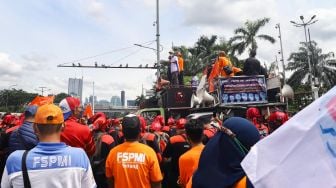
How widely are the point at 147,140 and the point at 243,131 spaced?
3.33 m

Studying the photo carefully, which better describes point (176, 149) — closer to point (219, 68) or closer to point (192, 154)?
point (192, 154)

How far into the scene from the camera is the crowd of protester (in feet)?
7.50

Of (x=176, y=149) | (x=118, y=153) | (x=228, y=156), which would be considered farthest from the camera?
(x=176, y=149)

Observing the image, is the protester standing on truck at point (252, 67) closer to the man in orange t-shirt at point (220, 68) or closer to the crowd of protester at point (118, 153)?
the man in orange t-shirt at point (220, 68)

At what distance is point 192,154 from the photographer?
3.71 m

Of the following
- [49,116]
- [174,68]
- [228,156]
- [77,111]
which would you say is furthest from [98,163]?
[174,68]

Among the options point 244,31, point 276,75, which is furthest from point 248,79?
point 244,31

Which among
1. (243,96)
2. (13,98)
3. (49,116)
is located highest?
(13,98)

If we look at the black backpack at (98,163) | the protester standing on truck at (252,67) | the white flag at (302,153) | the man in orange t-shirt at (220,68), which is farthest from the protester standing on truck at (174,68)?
the white flag at (302,153)

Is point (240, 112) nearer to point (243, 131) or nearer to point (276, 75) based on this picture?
point (276, 75)

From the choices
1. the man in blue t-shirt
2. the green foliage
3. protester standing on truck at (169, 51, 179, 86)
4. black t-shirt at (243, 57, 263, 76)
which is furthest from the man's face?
the green foliage

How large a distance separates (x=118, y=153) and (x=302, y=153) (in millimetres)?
2459

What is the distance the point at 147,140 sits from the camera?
18.1 feet

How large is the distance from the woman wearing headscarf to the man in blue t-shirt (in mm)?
880
